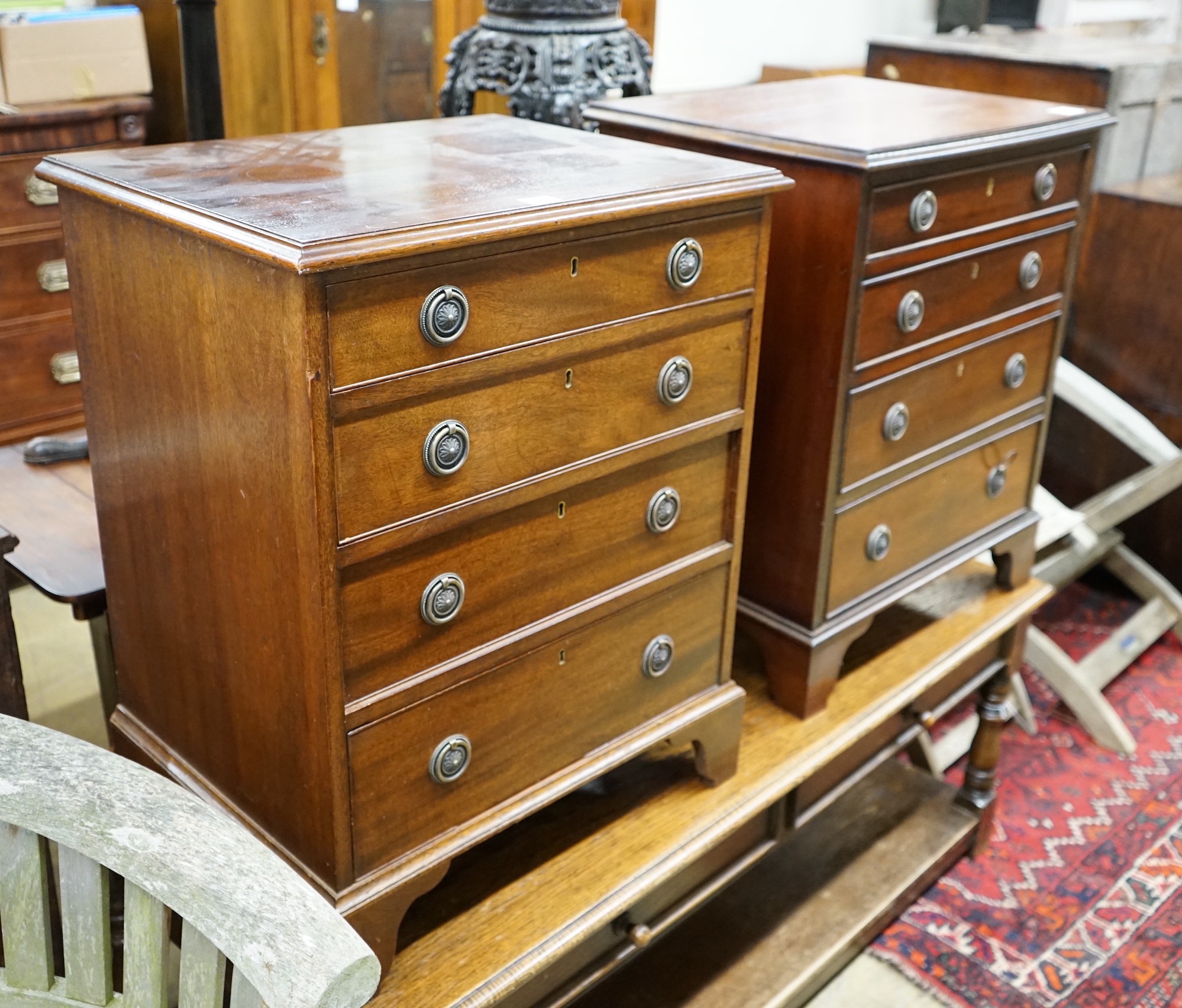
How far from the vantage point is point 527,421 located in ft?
4.55

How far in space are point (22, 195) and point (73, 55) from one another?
0.35 metres

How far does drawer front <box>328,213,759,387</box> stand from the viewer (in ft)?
3.86

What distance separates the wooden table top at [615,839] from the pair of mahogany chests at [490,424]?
0.23 feet

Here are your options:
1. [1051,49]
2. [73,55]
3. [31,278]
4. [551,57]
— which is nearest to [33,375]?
[31,278]

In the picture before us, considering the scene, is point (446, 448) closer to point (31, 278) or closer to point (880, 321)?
point (880, 321)

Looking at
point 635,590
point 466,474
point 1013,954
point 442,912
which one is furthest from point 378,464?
point 1013,954

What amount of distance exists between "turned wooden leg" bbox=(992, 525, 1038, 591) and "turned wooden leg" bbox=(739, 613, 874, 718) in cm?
50

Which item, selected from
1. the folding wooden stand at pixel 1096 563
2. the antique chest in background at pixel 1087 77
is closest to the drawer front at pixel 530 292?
the folding wooden stand at pixel 1096 563

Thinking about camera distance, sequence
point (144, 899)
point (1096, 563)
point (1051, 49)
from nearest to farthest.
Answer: point (144, 899) < point (1051, 49) < point (1096, 563)

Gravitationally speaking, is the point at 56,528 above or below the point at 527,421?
below

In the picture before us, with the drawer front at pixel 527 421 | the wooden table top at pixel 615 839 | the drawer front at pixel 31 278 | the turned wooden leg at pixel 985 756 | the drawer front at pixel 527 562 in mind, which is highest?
the drawer front at pixel 527 421

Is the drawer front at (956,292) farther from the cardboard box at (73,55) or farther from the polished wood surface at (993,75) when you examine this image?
the cardboard box at (73,55)

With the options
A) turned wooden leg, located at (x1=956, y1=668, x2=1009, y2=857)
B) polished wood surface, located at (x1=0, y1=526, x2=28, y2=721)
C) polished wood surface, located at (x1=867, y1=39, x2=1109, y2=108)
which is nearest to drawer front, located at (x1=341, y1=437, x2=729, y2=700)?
polished wood surface, located at (x1=0, y1=526, x2=28, y2=721)

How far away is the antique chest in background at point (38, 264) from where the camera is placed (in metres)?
3.02
